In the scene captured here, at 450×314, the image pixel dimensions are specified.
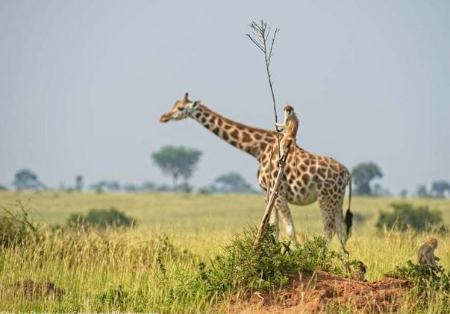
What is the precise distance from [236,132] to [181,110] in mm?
1098

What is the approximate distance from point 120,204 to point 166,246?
39.6m

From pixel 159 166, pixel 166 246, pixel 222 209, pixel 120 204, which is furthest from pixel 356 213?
pixel 159 166

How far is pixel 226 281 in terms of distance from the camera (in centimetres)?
877

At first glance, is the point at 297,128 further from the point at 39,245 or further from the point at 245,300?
the point at 39,245

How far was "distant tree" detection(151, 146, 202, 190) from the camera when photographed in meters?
87.0

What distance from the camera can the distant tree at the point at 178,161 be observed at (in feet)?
285

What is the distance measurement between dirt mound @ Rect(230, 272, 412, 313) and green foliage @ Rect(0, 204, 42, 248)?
547 centimetres

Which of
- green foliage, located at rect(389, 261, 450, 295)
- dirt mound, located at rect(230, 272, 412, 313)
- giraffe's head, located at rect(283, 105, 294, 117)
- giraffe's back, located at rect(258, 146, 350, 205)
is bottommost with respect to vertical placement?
dirt mound, located at rect(230, 272, 412, 313)

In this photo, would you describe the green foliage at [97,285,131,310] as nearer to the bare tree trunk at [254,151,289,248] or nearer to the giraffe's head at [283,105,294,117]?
the bare tree trunk at [254,151,289,248]

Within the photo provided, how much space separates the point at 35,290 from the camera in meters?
9.38

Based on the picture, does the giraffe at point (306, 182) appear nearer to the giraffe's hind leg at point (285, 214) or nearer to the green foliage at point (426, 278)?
the giraffe's hind leg at point (285, 214)

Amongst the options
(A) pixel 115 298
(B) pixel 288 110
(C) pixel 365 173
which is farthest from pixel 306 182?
(C) pixel 365 173

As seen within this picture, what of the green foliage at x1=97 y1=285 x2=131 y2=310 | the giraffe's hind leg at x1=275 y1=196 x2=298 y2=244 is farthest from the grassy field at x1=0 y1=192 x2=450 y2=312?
the giraffe's hind leg at x1=275 y1=196 x2=298 y2=244

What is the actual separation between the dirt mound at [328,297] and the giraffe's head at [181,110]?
722 cm
